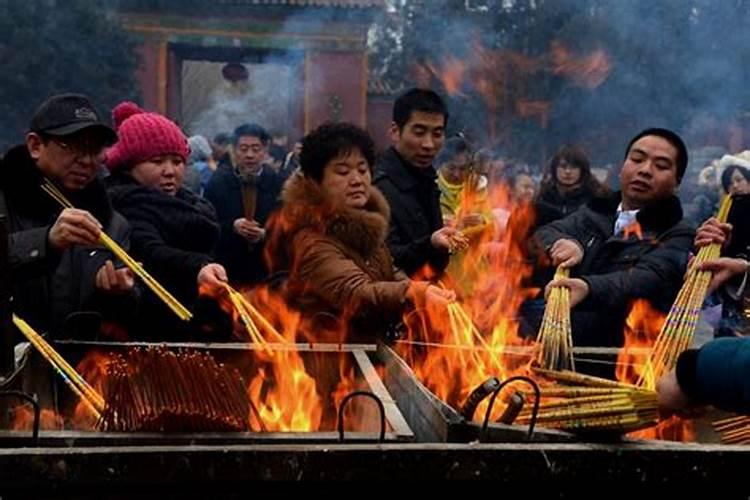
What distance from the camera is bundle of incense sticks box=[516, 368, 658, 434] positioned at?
238 cm

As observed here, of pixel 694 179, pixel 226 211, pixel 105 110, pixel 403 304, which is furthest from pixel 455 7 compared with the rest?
pixel 403 304

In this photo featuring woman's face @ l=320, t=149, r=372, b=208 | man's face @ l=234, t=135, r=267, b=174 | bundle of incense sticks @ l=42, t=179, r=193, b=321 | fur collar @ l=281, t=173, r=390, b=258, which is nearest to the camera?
bundle of incense sticks @ l=42, t=179, r=193, b=321

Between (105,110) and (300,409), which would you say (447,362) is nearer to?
(300,409)

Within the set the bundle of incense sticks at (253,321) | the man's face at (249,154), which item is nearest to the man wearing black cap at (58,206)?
the bundle of incense sticks at (253,321)

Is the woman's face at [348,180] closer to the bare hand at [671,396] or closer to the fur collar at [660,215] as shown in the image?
the fur collar at [660,215]

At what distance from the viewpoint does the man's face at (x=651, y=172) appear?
4.32m

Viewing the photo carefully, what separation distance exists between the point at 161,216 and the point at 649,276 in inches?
79.7

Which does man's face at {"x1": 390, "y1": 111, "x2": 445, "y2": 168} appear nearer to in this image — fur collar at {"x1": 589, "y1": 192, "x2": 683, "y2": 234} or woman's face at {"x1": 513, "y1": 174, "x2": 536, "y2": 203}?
fur collar at {"x1": 589, "y1": 192, "x2": 683, "y2": 234}

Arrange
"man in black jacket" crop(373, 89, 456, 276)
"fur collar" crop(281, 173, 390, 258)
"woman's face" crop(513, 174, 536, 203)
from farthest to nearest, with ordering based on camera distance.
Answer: "woman's face" crop(513, 174, 536, 203)
"man in black jacket" crop(373, 89, 456, 276)
"fur collar" crop(281, 173, 390, 258)

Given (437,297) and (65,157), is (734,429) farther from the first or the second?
(65,157)

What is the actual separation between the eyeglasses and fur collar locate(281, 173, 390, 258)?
0.73m

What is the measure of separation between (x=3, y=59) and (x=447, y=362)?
51.3 ft

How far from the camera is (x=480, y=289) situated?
18.3 ft

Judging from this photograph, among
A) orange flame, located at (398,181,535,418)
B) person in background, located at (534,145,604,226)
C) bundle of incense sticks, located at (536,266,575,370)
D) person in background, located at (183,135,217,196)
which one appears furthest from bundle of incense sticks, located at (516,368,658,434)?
person in background, located at (183,135,217,196)
